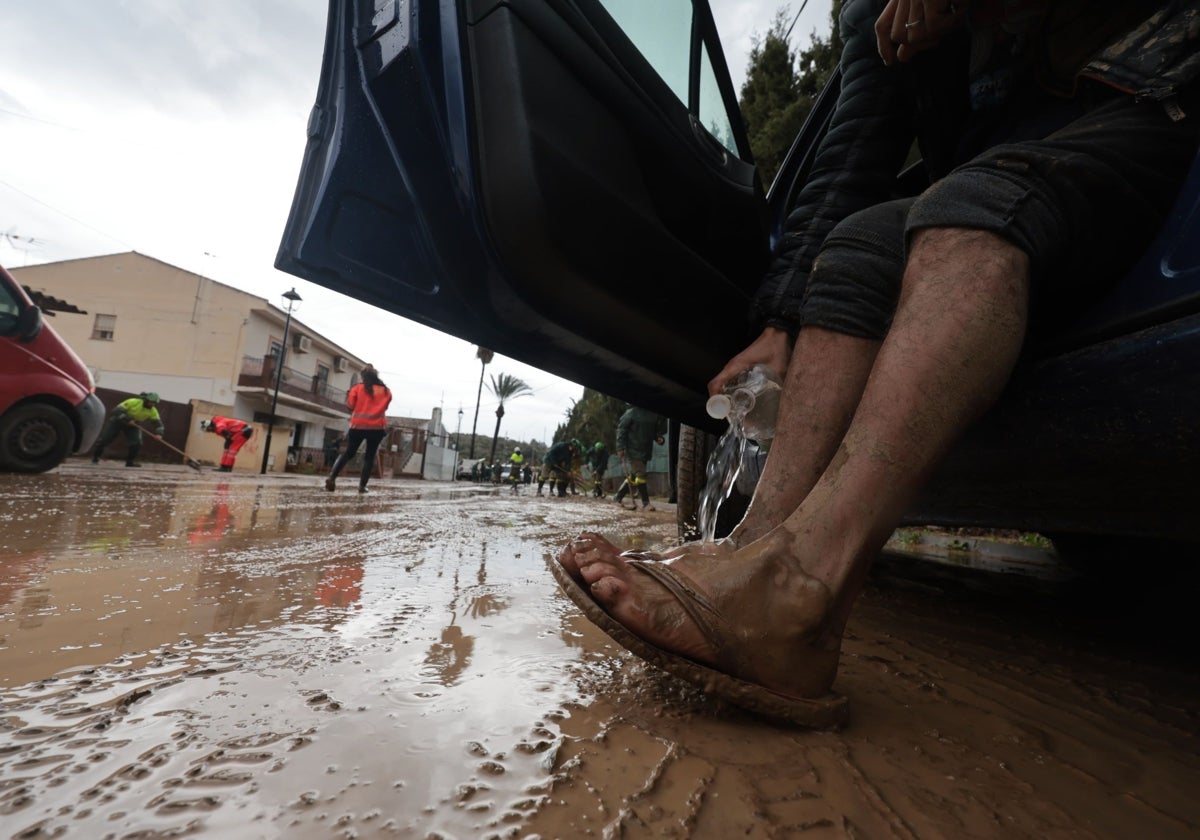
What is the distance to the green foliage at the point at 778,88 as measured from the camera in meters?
9.99

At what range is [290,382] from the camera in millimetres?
26516

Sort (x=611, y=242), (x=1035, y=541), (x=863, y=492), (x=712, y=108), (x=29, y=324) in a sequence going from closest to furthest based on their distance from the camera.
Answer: (x=863, y=492), (x=611, y=242), (x=712, y=108), (x=1035, y=541), (x=29, y=324)

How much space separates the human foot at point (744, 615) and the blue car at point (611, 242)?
69cm

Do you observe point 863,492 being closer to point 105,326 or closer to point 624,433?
point 624,433

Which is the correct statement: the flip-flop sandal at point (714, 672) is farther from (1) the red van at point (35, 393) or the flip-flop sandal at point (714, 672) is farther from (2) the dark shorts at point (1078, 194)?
(1) the red van at point (35, 393)

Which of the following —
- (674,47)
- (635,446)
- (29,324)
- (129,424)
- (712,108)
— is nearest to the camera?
(674,47)

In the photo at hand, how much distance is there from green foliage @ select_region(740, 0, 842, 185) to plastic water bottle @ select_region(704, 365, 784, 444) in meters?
9.89

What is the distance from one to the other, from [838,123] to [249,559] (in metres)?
2.18

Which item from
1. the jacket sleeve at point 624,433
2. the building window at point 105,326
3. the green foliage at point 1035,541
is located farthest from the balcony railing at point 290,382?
the green foliage at point 1035,541

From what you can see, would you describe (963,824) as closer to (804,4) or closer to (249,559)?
(249,559)

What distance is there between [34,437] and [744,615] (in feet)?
24.5

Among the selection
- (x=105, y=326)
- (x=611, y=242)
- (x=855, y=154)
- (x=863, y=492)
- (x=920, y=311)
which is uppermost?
(x=105, y=326)

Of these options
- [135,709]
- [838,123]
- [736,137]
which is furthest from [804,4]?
[135,709]

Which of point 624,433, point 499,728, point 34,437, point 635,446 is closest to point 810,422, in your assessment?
point 499,728
